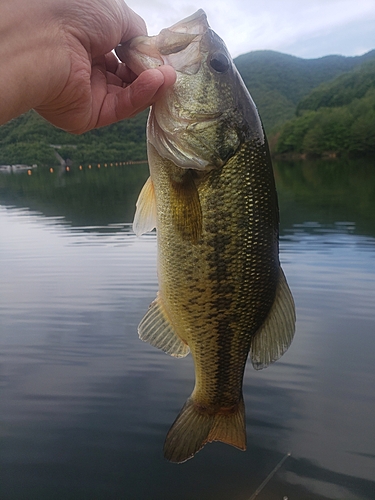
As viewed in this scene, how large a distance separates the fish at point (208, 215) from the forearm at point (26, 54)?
16.3 inches

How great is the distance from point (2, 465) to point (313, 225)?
1373 centimetres

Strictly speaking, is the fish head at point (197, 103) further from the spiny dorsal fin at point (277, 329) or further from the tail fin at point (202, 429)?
the tail fin at point (202, 429)

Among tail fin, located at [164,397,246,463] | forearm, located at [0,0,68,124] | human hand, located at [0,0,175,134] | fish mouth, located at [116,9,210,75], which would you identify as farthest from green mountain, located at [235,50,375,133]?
forearm, located at [0,0,68,124]

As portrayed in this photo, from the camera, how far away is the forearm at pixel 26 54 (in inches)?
67.3

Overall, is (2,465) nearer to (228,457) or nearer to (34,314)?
(228,457)

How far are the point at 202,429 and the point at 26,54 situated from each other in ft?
7.10

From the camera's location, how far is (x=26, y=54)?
1.76m

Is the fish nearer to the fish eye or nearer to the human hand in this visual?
the fish eye

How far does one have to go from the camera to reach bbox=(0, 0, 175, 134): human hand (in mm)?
1792

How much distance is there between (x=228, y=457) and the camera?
174 inches

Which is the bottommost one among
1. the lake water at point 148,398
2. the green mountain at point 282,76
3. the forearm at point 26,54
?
the lake water at point 148,398

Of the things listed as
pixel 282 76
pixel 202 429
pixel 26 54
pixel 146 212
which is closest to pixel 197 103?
pixel 146 212

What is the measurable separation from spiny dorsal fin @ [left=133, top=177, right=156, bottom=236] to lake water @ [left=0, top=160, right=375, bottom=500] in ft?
9.55

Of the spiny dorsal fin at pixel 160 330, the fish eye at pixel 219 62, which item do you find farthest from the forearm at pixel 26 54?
the spiny dorsal fin at pixel 160 330
